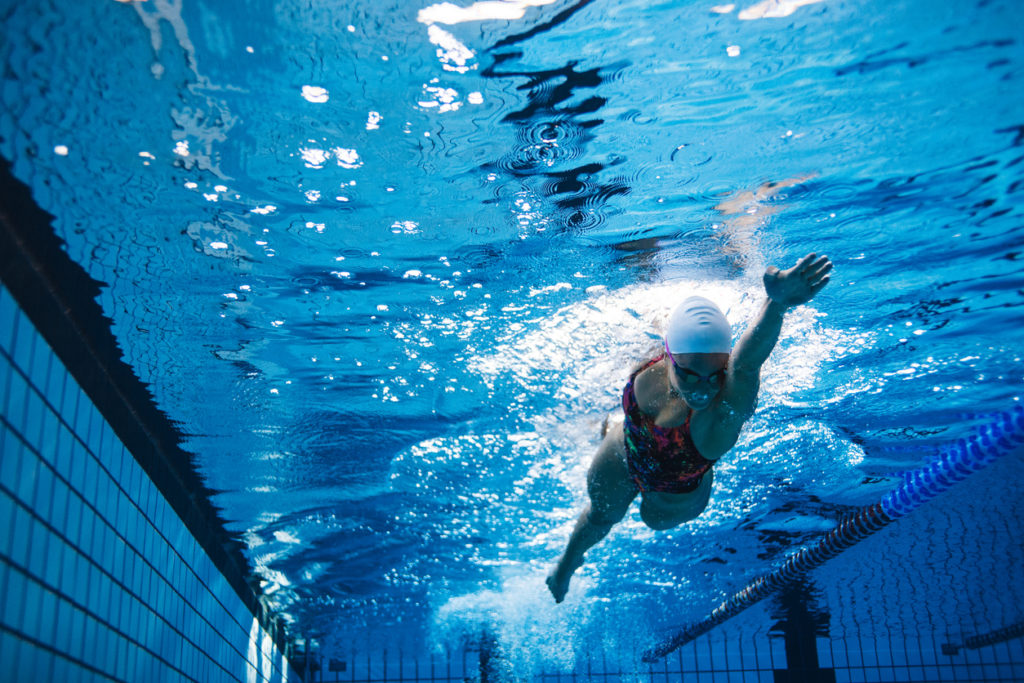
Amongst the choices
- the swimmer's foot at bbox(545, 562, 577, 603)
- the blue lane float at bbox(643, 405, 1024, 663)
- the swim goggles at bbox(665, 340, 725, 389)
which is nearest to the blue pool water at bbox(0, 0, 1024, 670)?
the blue lane float at bbox(643, 405, 1024, 663)

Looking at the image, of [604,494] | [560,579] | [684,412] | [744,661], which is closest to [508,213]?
[684,412]

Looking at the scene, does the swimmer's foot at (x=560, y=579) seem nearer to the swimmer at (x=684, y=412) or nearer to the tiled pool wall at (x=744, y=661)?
the swimmer at (x=684, y=412)

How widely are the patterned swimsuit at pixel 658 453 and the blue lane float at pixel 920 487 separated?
10.4 feet

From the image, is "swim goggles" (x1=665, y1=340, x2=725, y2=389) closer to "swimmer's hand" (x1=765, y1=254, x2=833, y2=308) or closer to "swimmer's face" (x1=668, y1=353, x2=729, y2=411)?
"swimmer's face" (x1=668, y1=353, x2=729, y2=411)

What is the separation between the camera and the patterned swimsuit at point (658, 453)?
16.0 feet

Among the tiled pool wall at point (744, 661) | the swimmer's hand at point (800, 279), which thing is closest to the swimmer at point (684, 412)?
the swimmer's hand at point (800, 279)

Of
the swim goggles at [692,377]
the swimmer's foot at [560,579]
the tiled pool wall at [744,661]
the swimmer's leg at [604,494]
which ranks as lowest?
the tiled pool wall at [744,661]

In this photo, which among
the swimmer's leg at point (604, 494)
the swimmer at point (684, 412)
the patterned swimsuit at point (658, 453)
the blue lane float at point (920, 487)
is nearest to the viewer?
the swimmer at point (684, 412)

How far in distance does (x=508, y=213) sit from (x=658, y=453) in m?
2.16

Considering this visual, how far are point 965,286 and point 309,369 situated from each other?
623 centimetres

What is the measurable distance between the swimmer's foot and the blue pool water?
6.70 feet

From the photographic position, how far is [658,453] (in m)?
5.02

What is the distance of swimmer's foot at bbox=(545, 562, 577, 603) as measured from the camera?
6086 mm

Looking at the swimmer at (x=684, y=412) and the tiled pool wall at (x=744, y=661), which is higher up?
the swimmer at (x=684, y=412)
